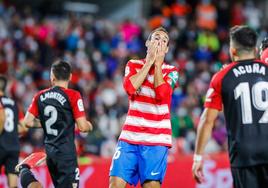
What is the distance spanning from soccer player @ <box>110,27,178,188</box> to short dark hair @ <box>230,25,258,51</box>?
3.47ft

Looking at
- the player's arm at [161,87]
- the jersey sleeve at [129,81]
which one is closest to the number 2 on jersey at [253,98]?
the player's arm at [161,87]

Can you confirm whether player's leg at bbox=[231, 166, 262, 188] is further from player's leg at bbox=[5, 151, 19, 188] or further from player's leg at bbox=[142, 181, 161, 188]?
player's leg at bbox=[5, 151, 19, 188]

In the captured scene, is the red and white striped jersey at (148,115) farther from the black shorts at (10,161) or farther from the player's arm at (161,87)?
the black shorts at (10,161)

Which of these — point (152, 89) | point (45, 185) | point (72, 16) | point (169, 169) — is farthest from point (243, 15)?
point (152, 89)

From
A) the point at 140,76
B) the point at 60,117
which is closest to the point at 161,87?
the point at 140,76

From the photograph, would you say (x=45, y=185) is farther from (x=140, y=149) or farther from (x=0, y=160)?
(x=140, y=149)

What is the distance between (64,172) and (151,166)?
1.45 meters

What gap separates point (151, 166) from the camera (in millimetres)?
7398

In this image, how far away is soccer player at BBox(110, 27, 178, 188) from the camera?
24.2 feet

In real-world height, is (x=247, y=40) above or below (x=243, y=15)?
below

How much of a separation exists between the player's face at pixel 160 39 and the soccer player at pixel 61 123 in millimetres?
1382

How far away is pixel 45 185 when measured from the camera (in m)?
10.9

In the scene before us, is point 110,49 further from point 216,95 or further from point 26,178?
point 216,95

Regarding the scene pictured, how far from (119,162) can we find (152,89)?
0.86 metres
